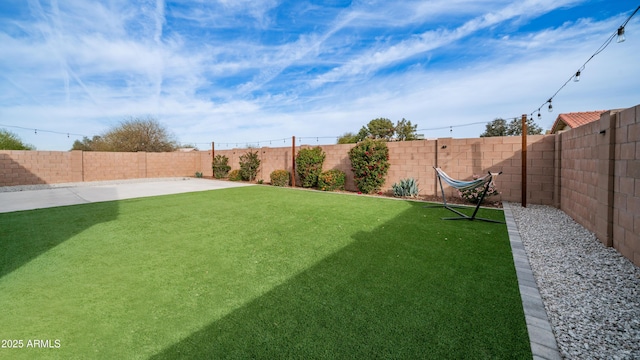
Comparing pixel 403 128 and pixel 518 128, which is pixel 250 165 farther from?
pixel 518 128

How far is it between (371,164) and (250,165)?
7737 millimetres

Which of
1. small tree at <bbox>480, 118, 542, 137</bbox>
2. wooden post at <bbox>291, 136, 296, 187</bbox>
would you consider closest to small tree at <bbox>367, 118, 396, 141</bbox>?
small tree at <bbox>480, 118, 542, 137</bbox>

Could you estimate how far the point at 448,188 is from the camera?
7301mm

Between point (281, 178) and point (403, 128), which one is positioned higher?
point (403, 128)

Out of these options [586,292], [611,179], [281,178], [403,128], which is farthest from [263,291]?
[403,128]

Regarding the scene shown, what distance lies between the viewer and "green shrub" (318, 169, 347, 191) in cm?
940

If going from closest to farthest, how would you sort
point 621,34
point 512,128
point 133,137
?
1. point 621,34
2. point 133,137
3. point 512,128

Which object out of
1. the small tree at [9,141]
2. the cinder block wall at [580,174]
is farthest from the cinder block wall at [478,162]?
the small tree at [9,141]

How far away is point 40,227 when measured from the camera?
4.47m

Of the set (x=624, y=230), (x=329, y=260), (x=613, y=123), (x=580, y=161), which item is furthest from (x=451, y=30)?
(x=329, y=260)

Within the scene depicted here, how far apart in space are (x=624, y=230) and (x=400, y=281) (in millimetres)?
2881

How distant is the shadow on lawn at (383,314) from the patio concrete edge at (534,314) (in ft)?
0.16

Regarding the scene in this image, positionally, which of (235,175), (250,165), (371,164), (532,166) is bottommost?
(235,175)

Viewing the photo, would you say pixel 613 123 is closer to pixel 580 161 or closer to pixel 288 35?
pixel 580 161
